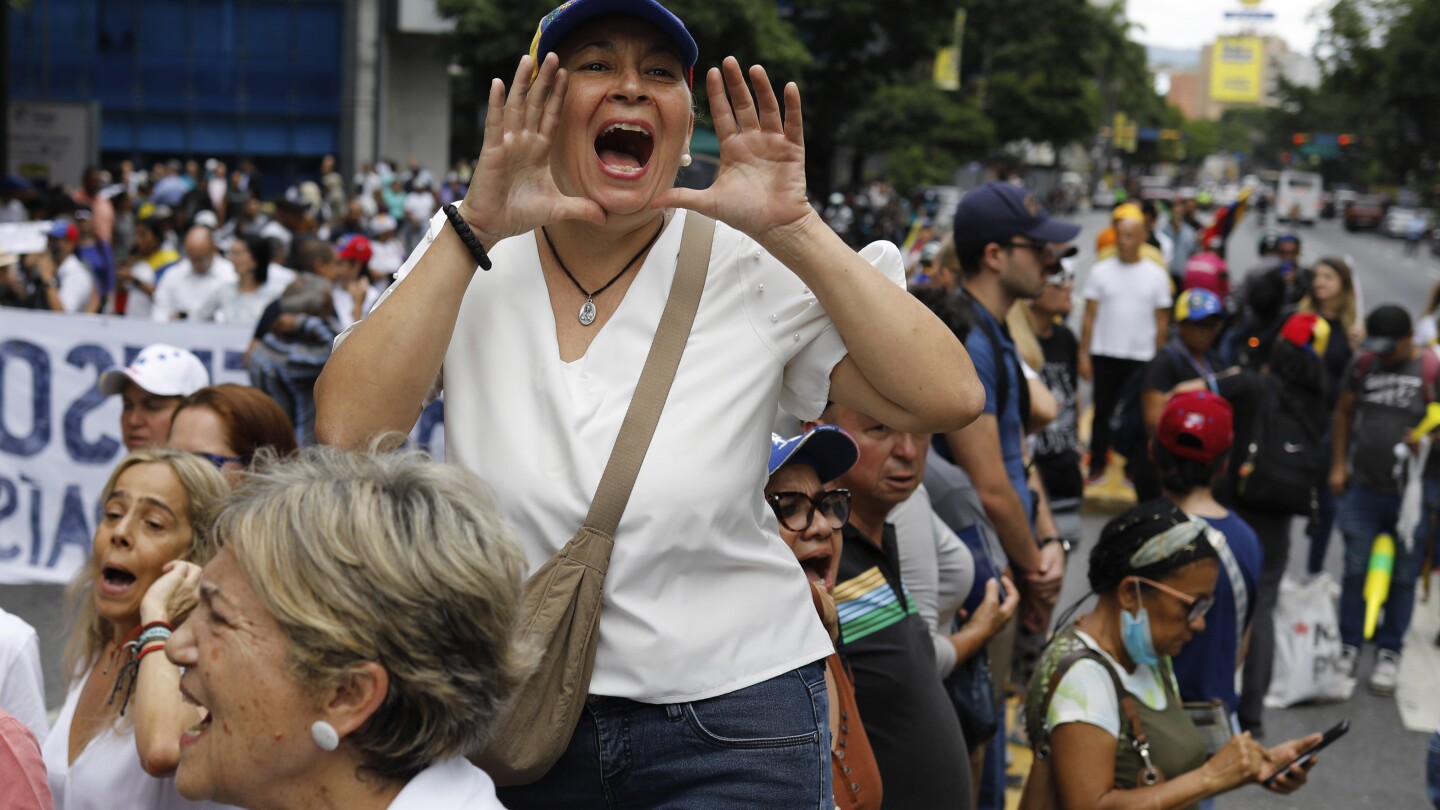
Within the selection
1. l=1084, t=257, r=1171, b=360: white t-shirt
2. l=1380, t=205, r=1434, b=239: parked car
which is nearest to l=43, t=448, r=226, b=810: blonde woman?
l=1084, t=257, r=1171, b=360: white t-shirt

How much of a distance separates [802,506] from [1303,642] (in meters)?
4.86

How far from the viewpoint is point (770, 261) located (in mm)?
2305

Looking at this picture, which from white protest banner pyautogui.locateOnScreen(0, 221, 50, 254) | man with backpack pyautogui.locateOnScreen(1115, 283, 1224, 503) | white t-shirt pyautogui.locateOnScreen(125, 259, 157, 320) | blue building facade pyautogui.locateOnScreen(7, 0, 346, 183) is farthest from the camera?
blue building facade pyautogui.locateOnScreen(7, 0, 346, 183)

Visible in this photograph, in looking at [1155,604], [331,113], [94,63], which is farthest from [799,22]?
[1155,604]

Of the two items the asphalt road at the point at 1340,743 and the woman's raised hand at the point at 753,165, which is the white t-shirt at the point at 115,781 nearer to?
the woman's raised hand at the point at 753,165

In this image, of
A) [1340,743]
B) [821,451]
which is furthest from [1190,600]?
[1340,743]

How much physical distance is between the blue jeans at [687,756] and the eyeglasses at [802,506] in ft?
3.03

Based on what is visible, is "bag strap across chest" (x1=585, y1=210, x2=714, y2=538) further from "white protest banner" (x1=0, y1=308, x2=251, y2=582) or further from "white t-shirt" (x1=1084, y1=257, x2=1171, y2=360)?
"white t-shirt" (x1=1084, y1=257, x2=1171, y2=360)

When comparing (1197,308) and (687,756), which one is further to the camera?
(1197,308)

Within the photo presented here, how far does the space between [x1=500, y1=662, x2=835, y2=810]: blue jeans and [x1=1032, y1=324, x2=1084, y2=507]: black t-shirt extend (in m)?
4.32

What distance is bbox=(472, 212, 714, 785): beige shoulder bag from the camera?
2.08 meters

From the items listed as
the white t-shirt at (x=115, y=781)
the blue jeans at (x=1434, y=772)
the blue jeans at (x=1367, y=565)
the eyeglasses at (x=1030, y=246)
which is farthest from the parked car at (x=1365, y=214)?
the white t-shirt at (x=115, y=781)

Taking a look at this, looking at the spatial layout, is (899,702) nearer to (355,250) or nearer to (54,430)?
(54,430)

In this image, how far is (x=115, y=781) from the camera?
2.77 metres
